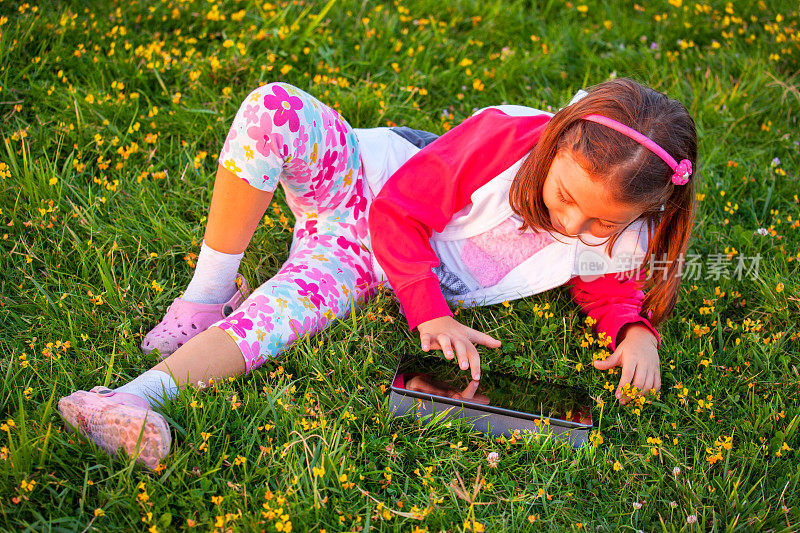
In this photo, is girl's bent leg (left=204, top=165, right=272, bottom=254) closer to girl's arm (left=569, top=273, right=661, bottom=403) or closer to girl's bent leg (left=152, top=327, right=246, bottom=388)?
girl's bent leg (left=152, top=327, right=246, bottom=388)

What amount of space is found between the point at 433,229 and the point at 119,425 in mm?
1266

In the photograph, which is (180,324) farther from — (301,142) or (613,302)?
(613,302)

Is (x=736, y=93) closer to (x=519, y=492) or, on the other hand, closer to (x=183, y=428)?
(x=519, y=492)

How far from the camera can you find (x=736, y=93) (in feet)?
12.6

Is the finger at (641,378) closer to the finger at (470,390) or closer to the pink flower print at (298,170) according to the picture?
the finger at (470,390)

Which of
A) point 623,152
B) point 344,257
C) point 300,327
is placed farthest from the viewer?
point 344,257

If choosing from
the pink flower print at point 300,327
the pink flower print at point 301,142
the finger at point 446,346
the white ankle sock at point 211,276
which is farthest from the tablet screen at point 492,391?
the pink flower print at point 301,142

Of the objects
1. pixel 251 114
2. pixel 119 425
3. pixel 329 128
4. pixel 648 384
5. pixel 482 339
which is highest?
pixel 251 114

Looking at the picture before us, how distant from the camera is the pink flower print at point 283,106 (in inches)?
90.6

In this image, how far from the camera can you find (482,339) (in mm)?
2387

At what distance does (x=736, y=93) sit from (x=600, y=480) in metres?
2.64

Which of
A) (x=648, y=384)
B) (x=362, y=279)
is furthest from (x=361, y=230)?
(x=648, y=384)

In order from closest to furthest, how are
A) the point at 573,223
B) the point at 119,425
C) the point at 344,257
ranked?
the point at 119,425 < the point at 573,223 < the point at 344,257

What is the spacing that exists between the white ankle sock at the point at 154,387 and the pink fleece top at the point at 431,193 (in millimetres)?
821
